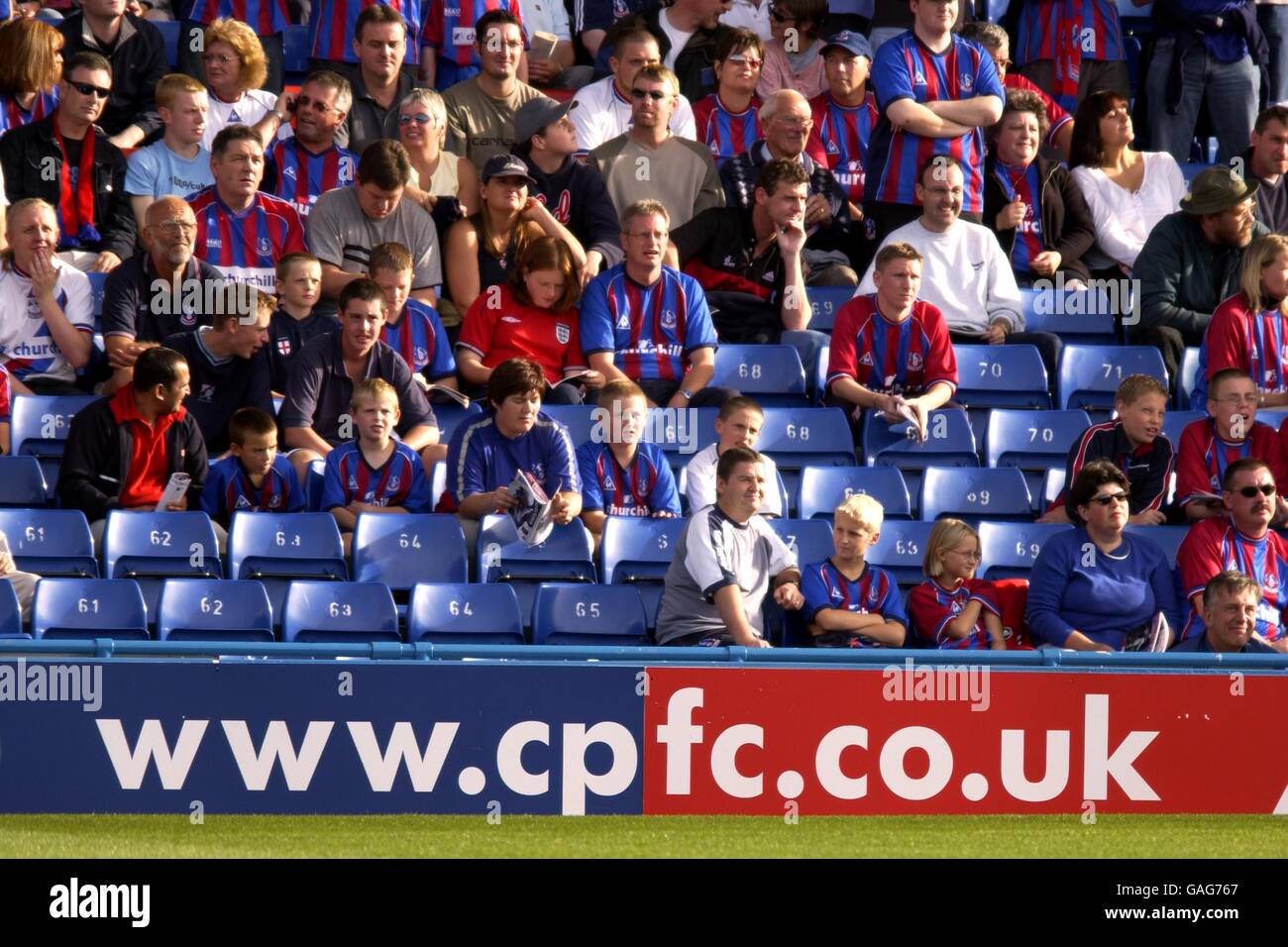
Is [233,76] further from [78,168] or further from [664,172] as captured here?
[664,172]

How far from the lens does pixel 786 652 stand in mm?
7207

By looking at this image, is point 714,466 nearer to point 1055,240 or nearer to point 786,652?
point 786,652

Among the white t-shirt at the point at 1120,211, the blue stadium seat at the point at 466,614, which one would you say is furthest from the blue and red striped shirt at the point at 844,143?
the blue stadium seat at the point at 466,614

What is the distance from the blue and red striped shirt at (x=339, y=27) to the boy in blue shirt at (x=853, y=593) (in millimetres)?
4739

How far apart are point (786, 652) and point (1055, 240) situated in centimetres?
442

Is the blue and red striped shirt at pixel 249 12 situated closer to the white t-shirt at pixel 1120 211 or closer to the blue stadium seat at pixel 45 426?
the blue stadium seat at pixel 45 426

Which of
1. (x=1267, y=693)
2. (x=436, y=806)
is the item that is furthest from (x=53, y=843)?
(x=1267, y=693)

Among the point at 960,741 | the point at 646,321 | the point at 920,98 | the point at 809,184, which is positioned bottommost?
the point at 960,741

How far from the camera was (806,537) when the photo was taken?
8664 mm

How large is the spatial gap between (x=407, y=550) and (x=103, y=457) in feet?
4.70

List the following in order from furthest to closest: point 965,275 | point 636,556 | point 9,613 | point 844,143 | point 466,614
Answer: point 844,143 → point 965,275 → point 636,556 → point 466,614 → point 9,613

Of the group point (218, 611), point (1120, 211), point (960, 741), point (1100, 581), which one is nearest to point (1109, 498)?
point (1100, 581)
